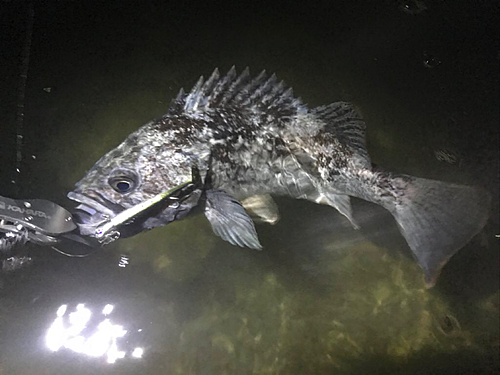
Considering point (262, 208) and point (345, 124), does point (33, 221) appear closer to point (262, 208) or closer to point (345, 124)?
point (262, 208)

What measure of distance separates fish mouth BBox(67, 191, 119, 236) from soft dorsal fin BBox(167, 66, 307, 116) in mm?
664

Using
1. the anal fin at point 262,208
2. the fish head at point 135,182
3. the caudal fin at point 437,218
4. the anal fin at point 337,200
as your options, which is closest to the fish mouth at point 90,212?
the fish head at point 135,182

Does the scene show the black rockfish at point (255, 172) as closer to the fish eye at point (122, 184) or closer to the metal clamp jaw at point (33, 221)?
the fish eye at point (122, 184)

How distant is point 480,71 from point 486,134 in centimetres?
59

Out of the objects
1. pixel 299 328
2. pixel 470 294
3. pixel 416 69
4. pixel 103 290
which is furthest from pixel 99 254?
pixel 416 69

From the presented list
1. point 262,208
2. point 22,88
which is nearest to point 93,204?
point 262,208

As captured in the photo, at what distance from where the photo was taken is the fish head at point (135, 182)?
181 cm

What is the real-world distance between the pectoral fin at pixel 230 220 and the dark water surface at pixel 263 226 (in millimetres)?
409

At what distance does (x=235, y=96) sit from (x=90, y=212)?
1.01m

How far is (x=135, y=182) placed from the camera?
1919 millimetres

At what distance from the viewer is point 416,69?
10.6 feet

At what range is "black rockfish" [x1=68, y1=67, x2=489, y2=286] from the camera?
189 centimetres

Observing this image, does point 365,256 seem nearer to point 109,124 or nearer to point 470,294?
point 470,294

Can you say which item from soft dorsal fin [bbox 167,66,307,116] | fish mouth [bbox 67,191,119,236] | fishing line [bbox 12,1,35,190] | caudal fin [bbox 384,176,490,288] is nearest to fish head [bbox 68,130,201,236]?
fish mouth [bbox 67,191,119,236]
